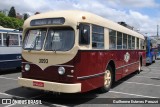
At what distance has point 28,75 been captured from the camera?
9.20m

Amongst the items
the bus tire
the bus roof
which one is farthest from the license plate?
the bus tire

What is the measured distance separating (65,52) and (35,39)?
1413 millimetres

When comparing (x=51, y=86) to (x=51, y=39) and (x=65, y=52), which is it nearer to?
(x=65, y=52)

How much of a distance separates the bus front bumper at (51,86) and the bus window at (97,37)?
5.56ft

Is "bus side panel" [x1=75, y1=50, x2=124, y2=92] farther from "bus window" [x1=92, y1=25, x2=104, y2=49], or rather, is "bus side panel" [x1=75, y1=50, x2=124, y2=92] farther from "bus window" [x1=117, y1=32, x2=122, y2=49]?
"bus window" [x1=117, y1=32, x2=122, y2=49]

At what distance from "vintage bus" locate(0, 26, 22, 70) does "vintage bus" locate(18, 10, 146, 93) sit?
6.71 metres

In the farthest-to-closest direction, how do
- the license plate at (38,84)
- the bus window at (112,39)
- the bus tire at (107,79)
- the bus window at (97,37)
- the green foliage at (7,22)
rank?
the green foliage at (7,22)
the bus window at (112,39)
the bus tire at (107,79)
the bus window at (97,37)
the license plate at (38,84)

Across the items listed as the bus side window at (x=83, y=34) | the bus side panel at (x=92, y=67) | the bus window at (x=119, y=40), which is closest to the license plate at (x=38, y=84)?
the bus side panel at (x=92, y=67)

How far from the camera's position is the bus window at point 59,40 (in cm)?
851

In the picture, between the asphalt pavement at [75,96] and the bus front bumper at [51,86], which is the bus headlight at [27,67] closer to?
the bus front bumper at [51,86]

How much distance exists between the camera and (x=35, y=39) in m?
9.28

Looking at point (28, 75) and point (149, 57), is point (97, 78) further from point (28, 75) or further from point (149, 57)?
point (149, 57)

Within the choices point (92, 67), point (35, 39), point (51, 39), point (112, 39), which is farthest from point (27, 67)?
point (112, 39)

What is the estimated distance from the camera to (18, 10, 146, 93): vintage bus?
8.34 m
